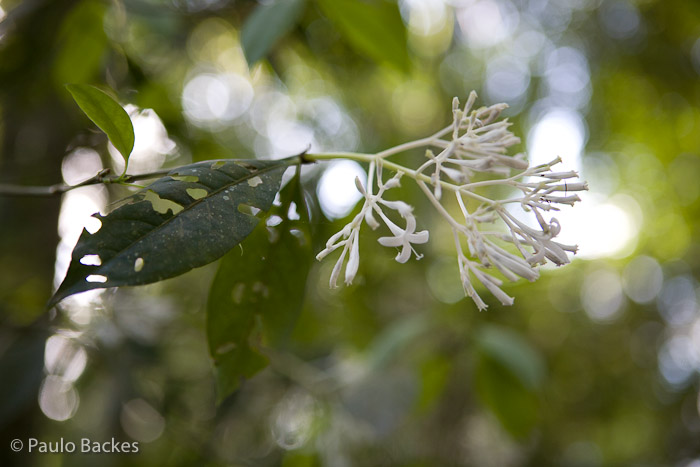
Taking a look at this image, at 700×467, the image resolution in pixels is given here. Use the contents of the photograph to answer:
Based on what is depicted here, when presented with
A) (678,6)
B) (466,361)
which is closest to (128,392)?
(466,361)

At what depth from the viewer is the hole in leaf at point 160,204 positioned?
26.3 inches

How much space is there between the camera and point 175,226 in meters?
0.65

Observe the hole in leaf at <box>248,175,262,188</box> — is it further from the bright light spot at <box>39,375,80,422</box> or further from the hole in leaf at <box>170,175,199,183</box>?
the bright light spot at <box>39,375,80,422</box>

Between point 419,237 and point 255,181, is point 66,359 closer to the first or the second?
point 255,181

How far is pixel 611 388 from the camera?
444 centimetres

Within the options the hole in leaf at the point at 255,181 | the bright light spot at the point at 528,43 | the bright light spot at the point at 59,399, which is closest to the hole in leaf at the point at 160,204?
the hole in leaf at the point at 255,181

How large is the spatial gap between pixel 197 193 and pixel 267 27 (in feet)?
2.01

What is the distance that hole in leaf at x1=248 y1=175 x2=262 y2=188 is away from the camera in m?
0.72

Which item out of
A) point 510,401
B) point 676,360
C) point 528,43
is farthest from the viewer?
point 676,360

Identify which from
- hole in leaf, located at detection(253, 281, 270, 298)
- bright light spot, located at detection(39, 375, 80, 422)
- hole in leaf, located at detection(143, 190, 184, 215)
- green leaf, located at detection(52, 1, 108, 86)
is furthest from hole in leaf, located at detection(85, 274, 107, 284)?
bright light spot, located at detection(39, 375, 80, 422)

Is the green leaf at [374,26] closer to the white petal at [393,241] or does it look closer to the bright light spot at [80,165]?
the white petal at [393,241]

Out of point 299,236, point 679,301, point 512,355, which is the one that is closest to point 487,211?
point 299,236

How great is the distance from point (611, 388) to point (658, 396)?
0.40m

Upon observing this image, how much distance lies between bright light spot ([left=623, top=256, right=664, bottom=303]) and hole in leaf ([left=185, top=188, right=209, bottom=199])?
16.5 ft
